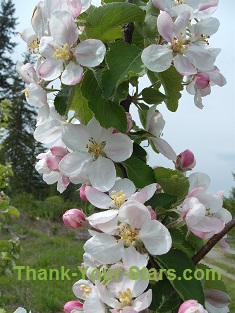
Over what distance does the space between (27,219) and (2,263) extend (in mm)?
7662

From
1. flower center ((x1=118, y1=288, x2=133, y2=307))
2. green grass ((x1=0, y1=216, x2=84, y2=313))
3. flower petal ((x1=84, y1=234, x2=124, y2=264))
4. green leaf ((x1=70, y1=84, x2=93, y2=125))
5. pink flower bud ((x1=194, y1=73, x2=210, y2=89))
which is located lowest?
green grass ((x1=0, y1=216, x2=84, y2=313))

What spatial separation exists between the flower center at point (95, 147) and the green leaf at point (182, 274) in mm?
279

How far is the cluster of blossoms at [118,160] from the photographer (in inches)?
35.7

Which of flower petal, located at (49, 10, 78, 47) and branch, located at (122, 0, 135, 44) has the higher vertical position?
flower petal, located at (49, 10, 78, 47)

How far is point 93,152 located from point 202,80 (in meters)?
0.33

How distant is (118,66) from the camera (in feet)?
3.22

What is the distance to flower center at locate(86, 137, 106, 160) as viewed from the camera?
105cm

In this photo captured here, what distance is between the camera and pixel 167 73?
106 cm

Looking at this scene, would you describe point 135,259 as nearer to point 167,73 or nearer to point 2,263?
point 167,73

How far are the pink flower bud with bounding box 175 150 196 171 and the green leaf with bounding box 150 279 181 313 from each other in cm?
33

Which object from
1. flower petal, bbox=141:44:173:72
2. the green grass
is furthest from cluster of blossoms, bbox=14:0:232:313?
the green grass

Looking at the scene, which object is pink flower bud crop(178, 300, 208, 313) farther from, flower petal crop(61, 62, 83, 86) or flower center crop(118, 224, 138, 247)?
flower petal crop(61, 62, 83, 86)

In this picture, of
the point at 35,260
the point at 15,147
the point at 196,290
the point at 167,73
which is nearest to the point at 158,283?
the point at 196,290

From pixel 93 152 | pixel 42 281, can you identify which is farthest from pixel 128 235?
pixel 42 281
